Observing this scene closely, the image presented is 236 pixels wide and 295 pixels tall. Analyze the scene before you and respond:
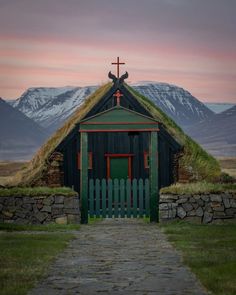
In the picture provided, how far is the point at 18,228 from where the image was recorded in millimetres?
21453

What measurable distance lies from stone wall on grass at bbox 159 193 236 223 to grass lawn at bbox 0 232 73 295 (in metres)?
4.28

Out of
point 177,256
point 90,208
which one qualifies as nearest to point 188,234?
point 177,256

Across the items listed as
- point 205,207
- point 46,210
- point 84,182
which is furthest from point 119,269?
point 84,182

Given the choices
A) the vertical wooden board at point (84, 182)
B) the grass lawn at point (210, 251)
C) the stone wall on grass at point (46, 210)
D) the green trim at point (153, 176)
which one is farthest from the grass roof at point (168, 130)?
the grass lawn at point (210, 251)

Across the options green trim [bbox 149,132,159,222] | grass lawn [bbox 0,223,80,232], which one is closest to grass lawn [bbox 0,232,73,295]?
grass lawn [bbox 0,223,80,232]

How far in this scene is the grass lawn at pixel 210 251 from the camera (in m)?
11.9

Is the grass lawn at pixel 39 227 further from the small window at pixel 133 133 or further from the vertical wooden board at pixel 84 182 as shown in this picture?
the small window at pixel 133 133

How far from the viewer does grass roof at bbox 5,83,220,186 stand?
29.0 meters

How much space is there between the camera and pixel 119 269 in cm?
1322

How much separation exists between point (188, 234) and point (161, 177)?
10.8 metres

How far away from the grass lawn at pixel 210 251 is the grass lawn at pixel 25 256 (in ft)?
8.74

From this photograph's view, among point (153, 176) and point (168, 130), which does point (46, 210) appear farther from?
point (168, 130)

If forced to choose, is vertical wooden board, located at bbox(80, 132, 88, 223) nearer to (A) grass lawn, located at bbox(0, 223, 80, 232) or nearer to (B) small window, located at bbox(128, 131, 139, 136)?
(A) grass lawn, located at bbox(0, 223, 80, 232)

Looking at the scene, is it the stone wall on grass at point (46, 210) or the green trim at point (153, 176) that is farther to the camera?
the green trim at point (153, 176)
